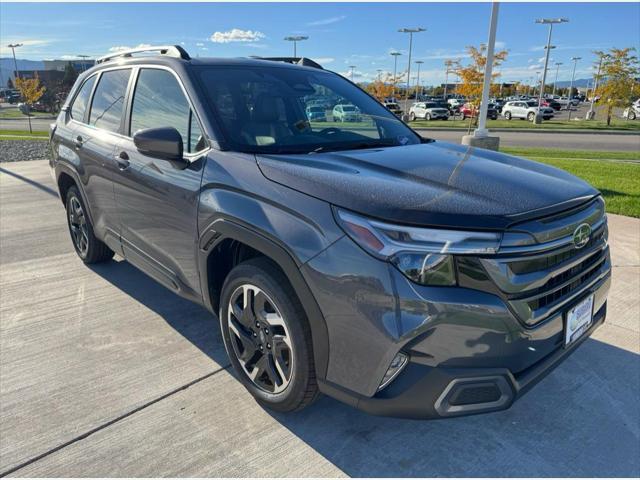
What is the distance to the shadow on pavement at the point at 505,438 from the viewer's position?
7.45 ft

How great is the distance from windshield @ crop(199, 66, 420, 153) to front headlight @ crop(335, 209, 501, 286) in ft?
3.44

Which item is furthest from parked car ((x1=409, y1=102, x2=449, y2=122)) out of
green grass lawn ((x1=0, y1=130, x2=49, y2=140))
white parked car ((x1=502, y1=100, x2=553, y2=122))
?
green grass lawn ((x1=0, y1=130, x2=49, y2=140))

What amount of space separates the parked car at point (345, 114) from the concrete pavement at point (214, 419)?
176 cm

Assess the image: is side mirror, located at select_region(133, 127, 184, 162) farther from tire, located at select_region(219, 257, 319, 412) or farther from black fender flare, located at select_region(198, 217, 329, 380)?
tire, located at select_region(219, 257, 319, 412)

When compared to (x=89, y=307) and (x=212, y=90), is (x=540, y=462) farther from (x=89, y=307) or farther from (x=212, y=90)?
(x=89, y=307)

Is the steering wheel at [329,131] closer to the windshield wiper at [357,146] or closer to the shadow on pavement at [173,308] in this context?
the windshield wiper at [357,146]

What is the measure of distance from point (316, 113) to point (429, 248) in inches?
68.4

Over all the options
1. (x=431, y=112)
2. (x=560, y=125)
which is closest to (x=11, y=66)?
(x=431, y=112)

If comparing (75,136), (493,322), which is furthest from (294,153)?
(75,136)

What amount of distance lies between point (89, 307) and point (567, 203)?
348cm

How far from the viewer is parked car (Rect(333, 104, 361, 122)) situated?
132 inches

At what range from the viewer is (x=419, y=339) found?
74.4 inches

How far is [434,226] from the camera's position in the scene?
6.31 feet

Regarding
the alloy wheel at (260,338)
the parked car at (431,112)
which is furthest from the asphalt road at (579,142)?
the parked car at (431,112)
